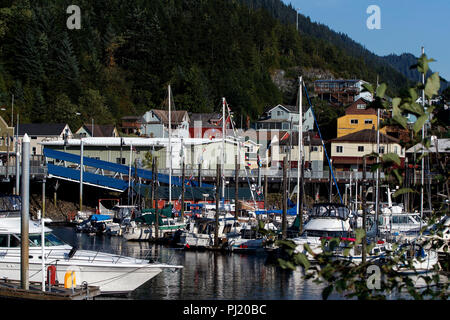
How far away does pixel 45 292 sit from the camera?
66.9ft

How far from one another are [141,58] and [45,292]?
135 metres

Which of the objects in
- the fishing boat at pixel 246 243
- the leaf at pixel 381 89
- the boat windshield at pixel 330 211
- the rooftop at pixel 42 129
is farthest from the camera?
the rooftop at pixel 42 129

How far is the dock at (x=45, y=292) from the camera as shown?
20.1 metres

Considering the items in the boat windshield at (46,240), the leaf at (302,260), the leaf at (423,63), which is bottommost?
the boat windshield at (46,240)

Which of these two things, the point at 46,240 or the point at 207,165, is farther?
the point at 207,165

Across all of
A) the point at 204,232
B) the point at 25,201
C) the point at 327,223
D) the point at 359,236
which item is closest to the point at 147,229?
the point at 204,232

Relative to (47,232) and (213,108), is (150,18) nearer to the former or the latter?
(213,108)

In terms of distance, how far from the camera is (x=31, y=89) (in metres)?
122

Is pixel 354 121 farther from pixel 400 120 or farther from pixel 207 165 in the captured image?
pixel 400 120

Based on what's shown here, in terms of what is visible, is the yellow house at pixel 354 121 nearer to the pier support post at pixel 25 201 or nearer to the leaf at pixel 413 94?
the pier support post at pixel 25 201

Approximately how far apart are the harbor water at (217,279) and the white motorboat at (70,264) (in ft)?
3.14

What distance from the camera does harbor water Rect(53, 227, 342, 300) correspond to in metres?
29.7

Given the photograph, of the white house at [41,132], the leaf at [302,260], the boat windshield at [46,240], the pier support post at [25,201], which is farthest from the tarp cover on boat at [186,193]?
the leaf at [302,260]
